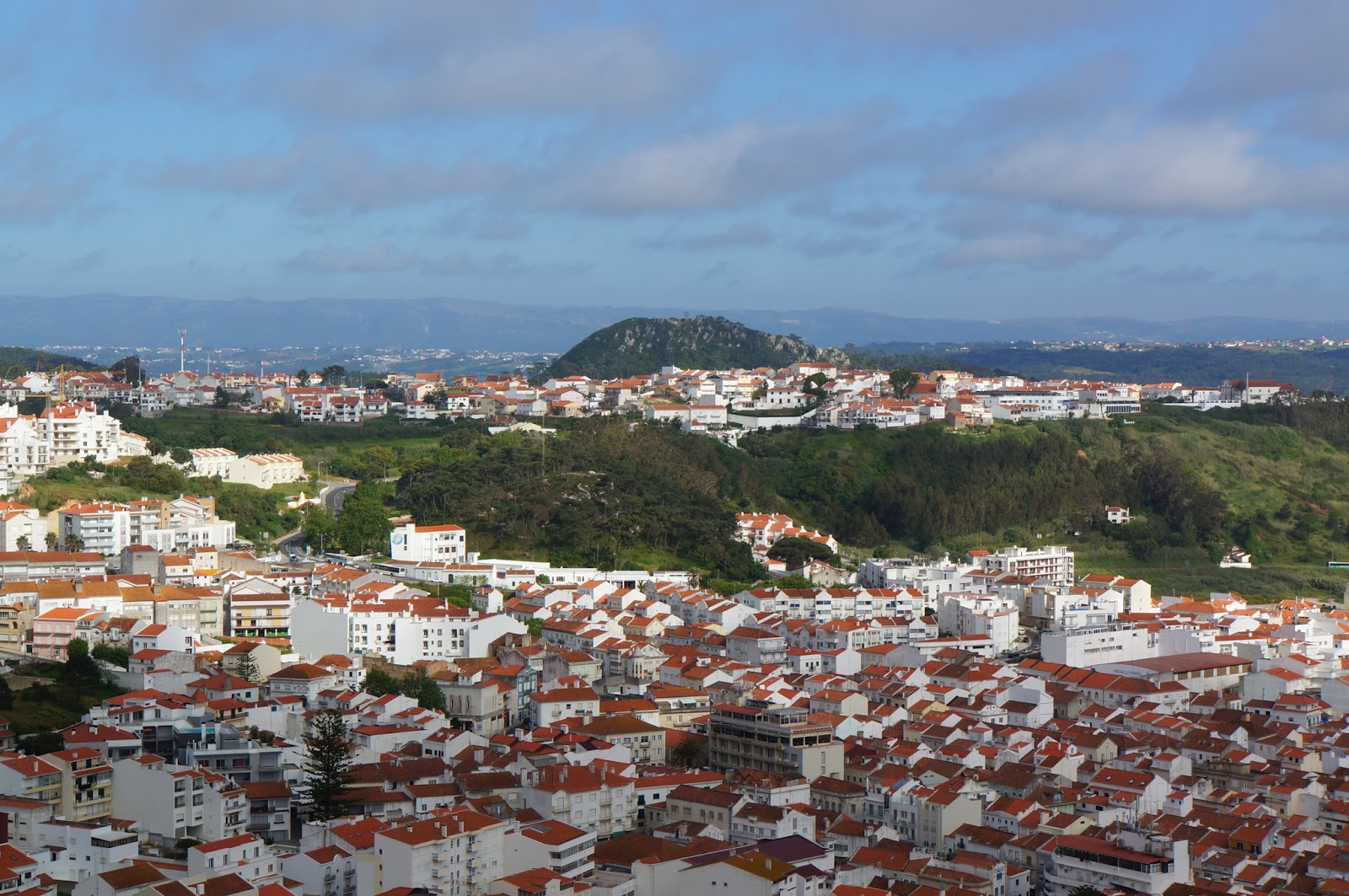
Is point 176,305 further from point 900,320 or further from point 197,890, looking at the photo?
point 197,890

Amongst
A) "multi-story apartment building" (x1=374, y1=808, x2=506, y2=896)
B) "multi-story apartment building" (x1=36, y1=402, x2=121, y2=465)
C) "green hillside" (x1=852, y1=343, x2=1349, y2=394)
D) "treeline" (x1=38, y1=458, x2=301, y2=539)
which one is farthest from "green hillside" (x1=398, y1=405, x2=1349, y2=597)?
"green hillside" (x1=852, y1=343, x2=1349, y2=394)

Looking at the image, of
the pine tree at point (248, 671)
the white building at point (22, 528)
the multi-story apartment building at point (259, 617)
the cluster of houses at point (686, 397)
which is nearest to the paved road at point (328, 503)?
the white building at point (22, 528)

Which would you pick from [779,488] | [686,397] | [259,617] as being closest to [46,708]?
[259,617]

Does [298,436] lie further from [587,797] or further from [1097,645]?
[587,797]

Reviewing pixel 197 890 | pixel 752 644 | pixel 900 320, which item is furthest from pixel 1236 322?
pixel 197 890

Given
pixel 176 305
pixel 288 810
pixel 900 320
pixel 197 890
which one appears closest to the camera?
pixel 197 890

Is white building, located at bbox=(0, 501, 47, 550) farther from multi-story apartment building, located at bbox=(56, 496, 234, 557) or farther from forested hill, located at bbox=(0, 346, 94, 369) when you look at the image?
forested hill, located at bbox=(0, 346, 94, 369)

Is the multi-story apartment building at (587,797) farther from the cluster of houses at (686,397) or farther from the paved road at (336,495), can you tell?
the cluster of houses at (686,397)
